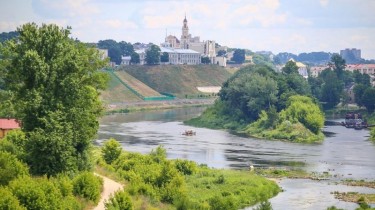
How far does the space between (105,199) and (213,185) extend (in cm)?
1682

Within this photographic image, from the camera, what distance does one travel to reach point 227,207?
129 feet

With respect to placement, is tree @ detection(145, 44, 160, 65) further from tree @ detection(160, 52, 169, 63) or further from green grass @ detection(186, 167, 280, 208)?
green grass @ detection(186, 167, 280, 208)

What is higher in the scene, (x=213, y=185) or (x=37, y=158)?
(x=37, y=158)

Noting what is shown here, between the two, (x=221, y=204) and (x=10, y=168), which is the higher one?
(x=10, y=168)

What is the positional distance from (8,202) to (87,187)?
22.6ft

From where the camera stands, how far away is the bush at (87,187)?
112 ft

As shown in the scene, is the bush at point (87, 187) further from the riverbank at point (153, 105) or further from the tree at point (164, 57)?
the tree at point (164, 57)

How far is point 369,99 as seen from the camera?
121125mm

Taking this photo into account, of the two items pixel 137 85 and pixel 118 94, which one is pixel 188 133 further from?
pixel 137 85

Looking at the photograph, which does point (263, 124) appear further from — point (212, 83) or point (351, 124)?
point (212, 83)

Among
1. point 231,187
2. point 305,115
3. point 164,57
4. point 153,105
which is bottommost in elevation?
point 231,187

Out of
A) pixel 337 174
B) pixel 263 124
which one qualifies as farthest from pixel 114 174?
pixel 263 124

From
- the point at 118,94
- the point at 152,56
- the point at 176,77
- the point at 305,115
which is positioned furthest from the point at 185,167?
the point at 152,56

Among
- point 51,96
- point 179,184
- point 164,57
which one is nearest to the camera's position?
point 51,96
